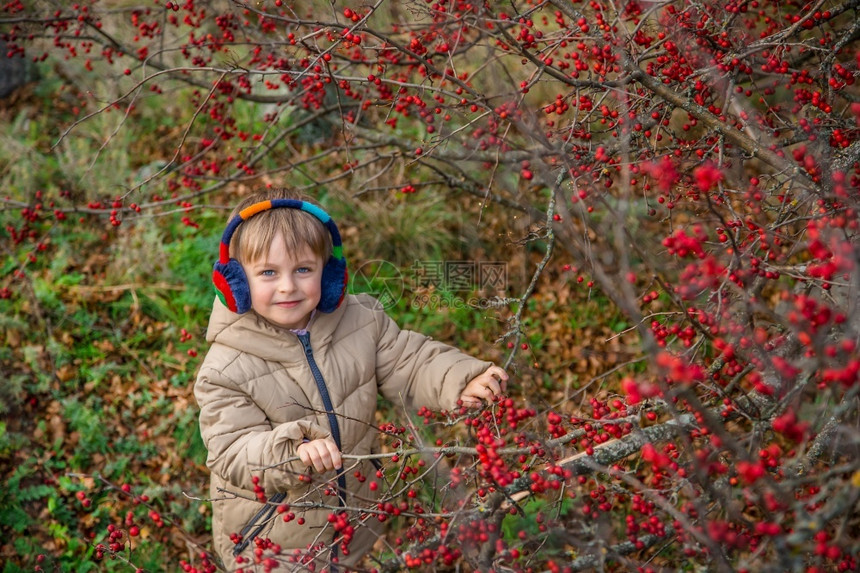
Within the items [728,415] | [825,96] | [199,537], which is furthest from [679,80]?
[199,537]

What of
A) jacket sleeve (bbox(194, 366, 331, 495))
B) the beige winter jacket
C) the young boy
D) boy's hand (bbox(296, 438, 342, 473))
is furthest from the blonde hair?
boy's hand (bbox(296, 438, 342, 473))

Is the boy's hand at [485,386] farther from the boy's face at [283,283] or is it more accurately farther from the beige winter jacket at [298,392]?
the boy's face at [283,283]

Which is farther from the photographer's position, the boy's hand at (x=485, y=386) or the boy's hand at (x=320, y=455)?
the boy's hand at (x=485, y=386)

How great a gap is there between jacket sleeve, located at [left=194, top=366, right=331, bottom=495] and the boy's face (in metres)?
0.30

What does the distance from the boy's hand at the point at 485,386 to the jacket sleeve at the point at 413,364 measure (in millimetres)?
96

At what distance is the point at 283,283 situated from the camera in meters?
2.51

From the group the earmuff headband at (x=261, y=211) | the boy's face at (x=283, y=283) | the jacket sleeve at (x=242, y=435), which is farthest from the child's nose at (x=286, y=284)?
the jacket sleeve at (x=242, y=435)

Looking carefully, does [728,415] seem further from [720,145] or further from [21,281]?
[21,281]

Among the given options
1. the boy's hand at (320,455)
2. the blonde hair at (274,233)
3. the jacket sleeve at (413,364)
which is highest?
the blonde hair at (274,233)

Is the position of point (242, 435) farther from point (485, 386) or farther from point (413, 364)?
point (485, 386)

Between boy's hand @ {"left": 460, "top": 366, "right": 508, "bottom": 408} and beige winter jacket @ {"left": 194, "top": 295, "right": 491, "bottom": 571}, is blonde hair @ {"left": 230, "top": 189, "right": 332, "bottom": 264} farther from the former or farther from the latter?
boy's hand @ {"left": 460, "top": 366, "right": 508, "bottom": 408}

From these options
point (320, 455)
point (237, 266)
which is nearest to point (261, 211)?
point (237, 266)

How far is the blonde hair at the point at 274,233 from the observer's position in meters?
2.52

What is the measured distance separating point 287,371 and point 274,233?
536 mm
